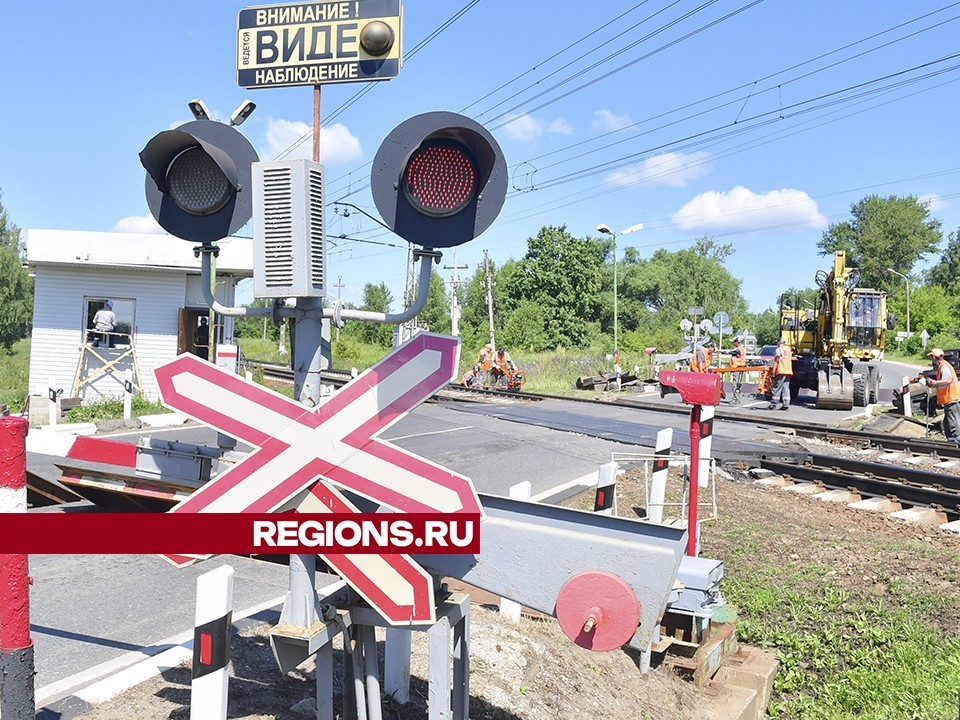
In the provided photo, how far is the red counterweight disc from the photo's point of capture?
2.50 meters

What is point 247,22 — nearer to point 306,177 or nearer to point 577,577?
point 306,177

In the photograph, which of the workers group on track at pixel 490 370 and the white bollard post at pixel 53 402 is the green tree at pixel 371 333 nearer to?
the workers group on track at pixel 490 370

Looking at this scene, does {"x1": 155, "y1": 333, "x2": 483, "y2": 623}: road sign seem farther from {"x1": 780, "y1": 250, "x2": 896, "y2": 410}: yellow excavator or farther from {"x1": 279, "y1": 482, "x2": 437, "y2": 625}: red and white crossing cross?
{"x1": 780, "y1": 250, "x2": 896, "y2": 410}: yellow excavator

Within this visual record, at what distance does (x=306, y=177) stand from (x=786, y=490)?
9.29 meters

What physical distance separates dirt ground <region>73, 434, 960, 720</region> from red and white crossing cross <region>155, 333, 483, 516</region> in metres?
1.63

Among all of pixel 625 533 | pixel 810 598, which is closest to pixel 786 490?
pixel 810 598

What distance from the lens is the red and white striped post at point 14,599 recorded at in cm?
258

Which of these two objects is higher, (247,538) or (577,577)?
(247,538)

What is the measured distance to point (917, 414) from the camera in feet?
66.1

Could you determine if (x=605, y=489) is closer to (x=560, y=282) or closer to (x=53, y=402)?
(x=53, y=402)

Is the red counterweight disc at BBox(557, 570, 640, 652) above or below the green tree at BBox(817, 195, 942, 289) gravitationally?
below

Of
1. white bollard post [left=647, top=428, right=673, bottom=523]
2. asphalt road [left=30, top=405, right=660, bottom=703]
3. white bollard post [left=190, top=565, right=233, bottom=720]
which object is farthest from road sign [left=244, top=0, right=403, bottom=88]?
white bollard post [left=647, top=428, right=673, bottom=523]

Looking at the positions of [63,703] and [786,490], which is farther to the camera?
[786,490]

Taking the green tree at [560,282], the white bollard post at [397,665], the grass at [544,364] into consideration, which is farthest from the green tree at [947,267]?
the white bollard post at [397,665]
